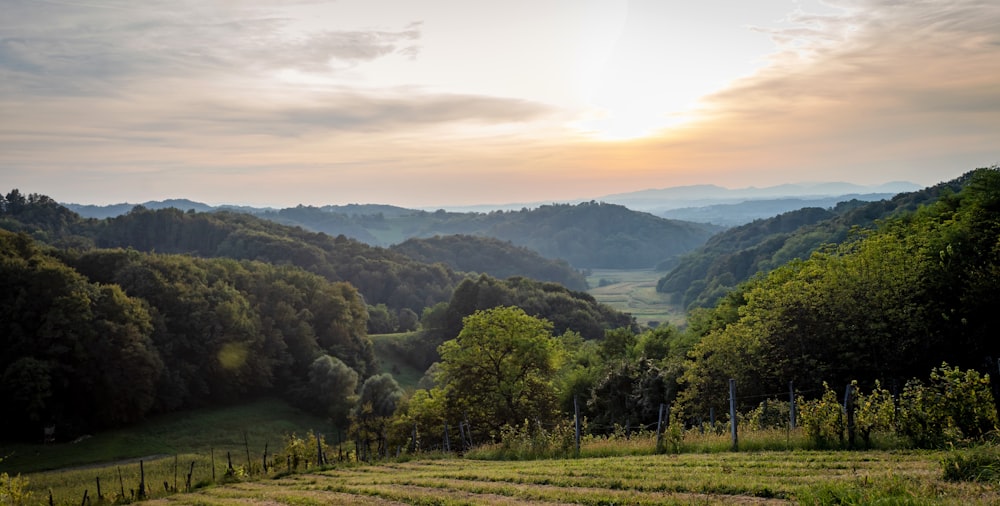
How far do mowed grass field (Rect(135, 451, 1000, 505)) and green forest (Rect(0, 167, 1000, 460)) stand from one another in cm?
290

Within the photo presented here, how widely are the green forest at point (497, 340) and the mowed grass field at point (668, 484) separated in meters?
2.90

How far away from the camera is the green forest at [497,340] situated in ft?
89.2

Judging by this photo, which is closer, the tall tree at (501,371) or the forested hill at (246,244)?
the tall tree at (501,371)

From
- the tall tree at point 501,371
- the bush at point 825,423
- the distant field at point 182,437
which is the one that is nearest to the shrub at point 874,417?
the bush at point 825,423

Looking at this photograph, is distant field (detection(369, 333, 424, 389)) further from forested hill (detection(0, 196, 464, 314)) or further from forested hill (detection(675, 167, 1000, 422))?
forested hill (detection(675, 167, 1000, 422))

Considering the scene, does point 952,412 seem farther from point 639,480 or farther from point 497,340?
point 497,340

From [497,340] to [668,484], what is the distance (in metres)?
30.7

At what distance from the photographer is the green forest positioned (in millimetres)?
27188

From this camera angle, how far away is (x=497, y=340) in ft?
141

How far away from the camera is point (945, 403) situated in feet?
43.8

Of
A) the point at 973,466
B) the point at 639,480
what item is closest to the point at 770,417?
the point at 639,480

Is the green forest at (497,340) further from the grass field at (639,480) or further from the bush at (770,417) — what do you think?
the grass field at (639,480)

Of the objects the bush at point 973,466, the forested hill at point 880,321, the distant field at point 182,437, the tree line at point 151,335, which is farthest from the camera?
the tree line at point 151,335

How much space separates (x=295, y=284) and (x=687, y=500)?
311ft
